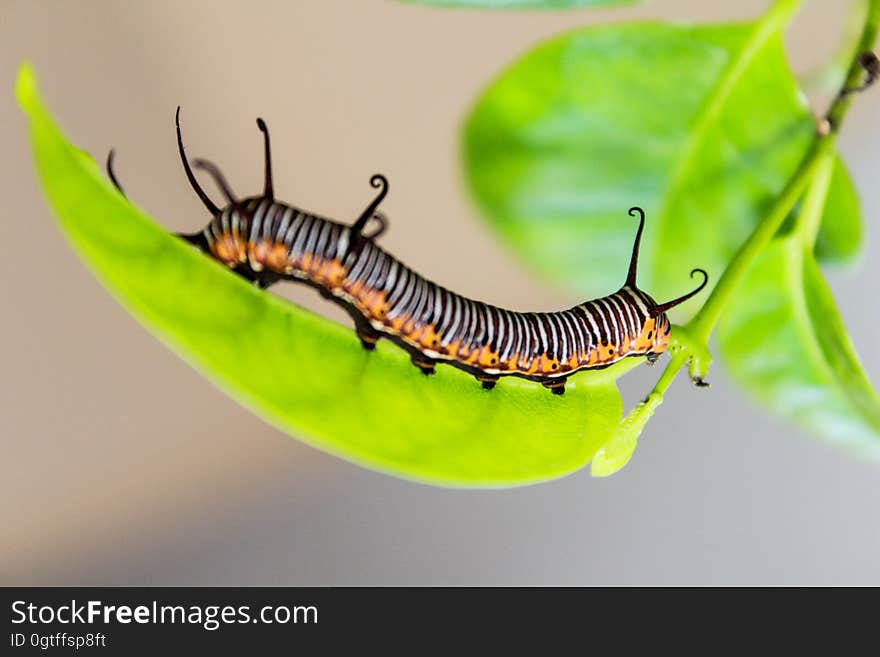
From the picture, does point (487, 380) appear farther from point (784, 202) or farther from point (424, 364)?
point (784, 202)

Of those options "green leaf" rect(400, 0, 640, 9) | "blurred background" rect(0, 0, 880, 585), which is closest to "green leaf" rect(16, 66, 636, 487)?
"green leaf" rect(400, 0, 640, 9)

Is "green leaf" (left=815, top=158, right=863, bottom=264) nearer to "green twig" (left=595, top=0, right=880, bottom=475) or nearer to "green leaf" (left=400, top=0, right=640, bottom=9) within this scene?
"green twig" (left=595, top=0, right=880, bottom=475)

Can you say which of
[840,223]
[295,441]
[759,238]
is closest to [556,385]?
[759,238]

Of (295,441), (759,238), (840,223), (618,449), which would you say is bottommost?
(618,449)

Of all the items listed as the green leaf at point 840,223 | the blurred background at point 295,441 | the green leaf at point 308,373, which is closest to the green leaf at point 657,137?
the green leaf at point 840,223

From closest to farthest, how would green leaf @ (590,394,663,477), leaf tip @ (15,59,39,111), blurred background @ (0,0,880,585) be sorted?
leaf tip @ (15,59,39,111), green leaf @ (590,394,663,477), blurred background @ (0,0,880,585)

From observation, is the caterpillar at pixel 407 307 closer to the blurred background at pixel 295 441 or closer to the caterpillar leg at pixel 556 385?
the caterpillar leg at pixel 556 385
